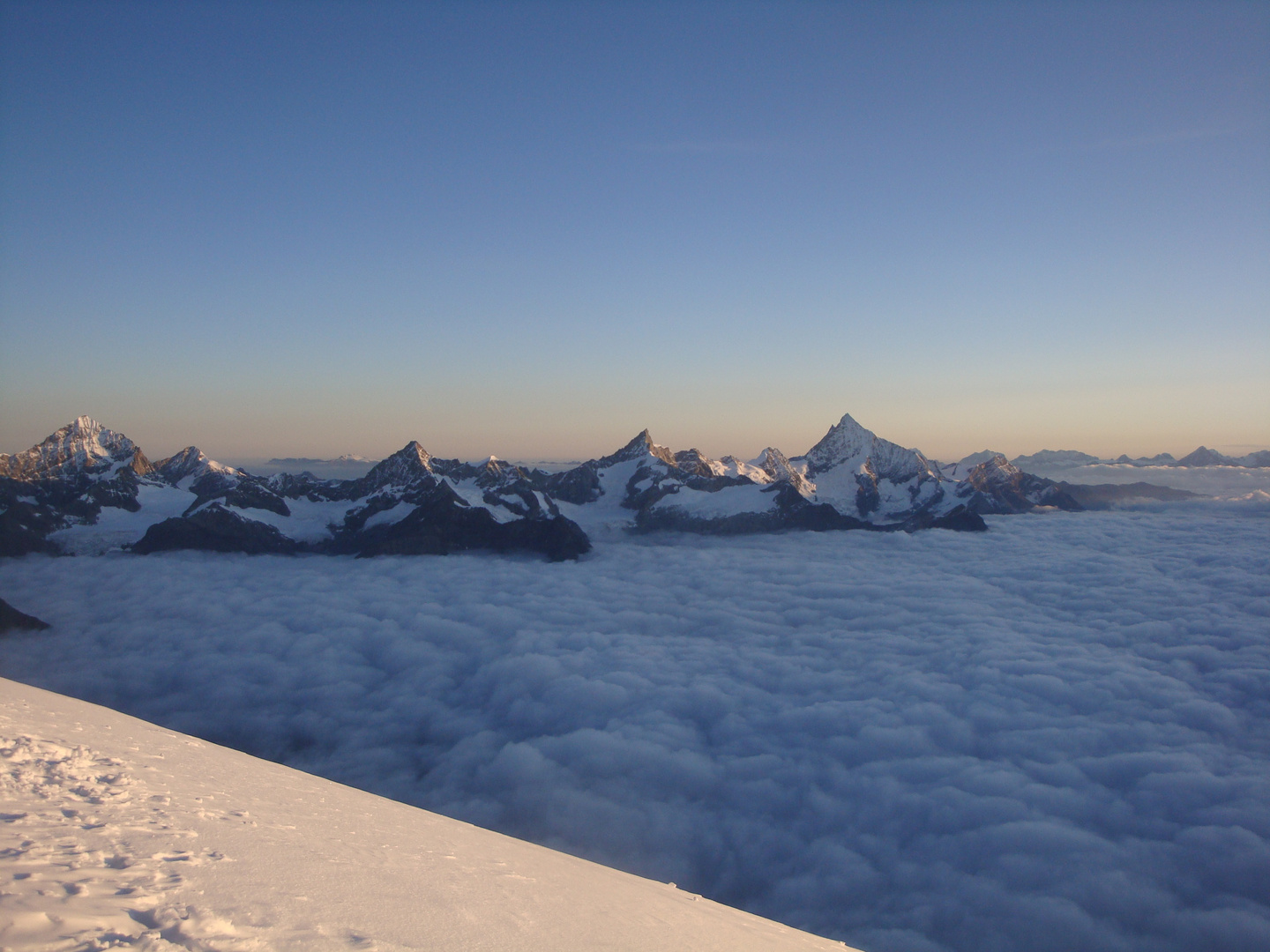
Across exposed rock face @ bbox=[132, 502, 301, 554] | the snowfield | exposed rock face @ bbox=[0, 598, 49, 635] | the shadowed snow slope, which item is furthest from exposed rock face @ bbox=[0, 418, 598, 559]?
the shadowed snow slope

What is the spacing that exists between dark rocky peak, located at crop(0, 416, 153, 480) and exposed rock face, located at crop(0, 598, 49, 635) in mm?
96334

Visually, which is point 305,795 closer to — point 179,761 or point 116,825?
point 179,761

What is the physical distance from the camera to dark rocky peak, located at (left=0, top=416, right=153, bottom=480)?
164500 millimetres

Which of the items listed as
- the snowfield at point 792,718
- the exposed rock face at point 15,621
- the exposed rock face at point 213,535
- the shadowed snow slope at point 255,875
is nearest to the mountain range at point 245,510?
the exposed rock face at point 213,535

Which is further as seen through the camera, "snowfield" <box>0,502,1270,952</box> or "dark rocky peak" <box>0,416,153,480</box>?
"dark rocky peak" <box>0,416,153,480</box>

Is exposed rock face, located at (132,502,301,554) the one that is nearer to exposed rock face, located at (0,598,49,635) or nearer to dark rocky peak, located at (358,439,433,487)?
dark rocky peak, located at (358,439,433,487)

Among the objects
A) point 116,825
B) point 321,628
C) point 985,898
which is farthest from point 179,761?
point 321,628

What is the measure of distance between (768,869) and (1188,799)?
34.5 m

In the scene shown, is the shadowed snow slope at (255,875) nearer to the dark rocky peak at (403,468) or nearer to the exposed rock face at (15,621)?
the exposed rock face at (15,621)

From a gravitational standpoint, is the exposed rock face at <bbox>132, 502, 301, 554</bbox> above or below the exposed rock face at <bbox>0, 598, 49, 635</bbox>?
above

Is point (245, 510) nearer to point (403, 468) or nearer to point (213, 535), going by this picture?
point (213, 535)

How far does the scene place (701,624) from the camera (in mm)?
112250

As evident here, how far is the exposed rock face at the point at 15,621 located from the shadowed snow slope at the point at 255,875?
309 feet

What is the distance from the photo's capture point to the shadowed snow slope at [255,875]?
391 inches
